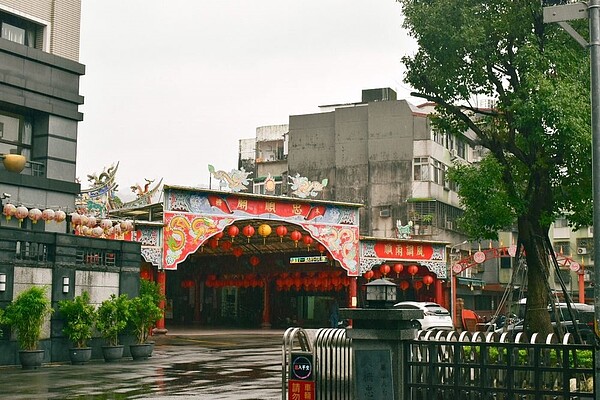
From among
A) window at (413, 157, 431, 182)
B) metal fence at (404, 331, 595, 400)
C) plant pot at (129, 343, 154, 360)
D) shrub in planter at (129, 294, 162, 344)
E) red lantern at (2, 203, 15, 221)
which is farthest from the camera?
window at (413, 157, 431, 182)

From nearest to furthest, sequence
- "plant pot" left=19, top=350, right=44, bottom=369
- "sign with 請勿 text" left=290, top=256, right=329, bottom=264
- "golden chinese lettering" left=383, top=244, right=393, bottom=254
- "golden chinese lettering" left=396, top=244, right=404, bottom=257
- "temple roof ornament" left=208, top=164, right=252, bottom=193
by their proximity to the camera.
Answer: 1. "plant pot" left=19, top=350, right=44, bottom=369
2. "temple roof ornament" left=208, top=164, right=252, bottom=193
3. "sign with 請勿 text" left=290, top=256, right=329, bottom=264
4. "golden chinese lettering" left=383, top=244, right=393, bottom=254
5. "golden chinese lettering" left=396, top=244, right=404, bottom=257

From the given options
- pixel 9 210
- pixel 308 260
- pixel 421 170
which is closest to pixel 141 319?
pixel 9 210

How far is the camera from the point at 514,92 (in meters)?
20.6

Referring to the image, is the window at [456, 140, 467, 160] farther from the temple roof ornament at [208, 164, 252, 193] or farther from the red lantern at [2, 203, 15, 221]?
the red lantern at [2, 203, 15, 221]

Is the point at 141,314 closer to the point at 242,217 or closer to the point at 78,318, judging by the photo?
the point at 78,318

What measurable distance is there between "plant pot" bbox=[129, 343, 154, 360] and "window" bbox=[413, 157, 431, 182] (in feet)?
108

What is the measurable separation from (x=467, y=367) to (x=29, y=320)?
48.8ft

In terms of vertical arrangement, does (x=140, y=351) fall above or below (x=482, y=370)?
below

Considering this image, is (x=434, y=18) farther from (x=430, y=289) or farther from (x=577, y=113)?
(x=430, y=289)

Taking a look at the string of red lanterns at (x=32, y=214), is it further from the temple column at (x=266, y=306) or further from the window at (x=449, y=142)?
the window at (x=449, y=142)

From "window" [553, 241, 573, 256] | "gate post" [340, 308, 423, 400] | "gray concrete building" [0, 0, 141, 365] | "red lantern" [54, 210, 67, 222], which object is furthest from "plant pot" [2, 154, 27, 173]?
"window" [553, 241, 573, 256]

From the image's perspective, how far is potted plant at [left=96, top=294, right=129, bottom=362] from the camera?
2520 centimetres

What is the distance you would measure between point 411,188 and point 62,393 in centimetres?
4168

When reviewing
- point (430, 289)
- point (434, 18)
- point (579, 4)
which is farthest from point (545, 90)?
point (430, 289)
